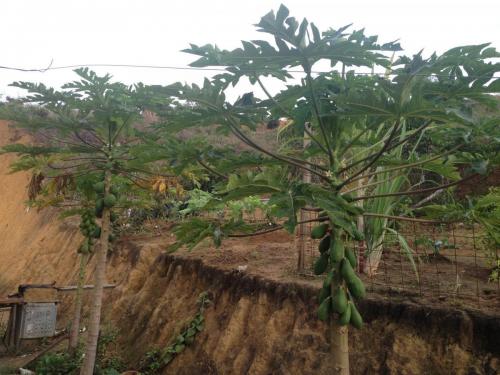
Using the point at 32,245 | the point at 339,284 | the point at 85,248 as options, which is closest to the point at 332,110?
the point at 339,284

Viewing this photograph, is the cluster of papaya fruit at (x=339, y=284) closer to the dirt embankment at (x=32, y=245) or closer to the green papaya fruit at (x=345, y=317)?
the green papaya fruit at (x=345, y=317)

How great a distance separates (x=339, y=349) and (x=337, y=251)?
639 mm

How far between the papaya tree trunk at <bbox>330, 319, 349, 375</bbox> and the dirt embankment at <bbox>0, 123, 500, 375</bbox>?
1550 mm

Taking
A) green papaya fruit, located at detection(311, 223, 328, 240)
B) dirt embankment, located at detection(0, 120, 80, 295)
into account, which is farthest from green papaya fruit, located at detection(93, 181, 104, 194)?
dirt embankment, located at detection(0, 120, 80, 295)

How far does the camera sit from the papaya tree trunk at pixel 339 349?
2492 millimetres

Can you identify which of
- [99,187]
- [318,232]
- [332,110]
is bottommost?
[318,232]

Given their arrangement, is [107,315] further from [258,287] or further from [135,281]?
[258,287]

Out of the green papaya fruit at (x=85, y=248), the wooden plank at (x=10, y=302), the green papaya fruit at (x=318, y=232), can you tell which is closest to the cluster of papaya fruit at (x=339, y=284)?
the green papaya fruit at (x=318, y=232)

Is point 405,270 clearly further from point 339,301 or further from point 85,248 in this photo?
point 85,248

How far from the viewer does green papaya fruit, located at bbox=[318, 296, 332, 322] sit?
2.50 m

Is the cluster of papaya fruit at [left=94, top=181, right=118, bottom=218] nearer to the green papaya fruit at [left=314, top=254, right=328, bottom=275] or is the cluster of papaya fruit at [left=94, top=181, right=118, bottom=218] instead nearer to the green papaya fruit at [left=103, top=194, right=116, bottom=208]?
the green papaya fruit at [left=103, top=194, right=116, bottom=208]

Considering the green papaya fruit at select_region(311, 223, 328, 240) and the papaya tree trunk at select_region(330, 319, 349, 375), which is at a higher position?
the green papaya fruit at select_region(311, 223, 328, 240)

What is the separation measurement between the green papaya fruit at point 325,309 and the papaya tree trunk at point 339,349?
0.08 meters

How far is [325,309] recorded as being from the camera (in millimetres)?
2504
